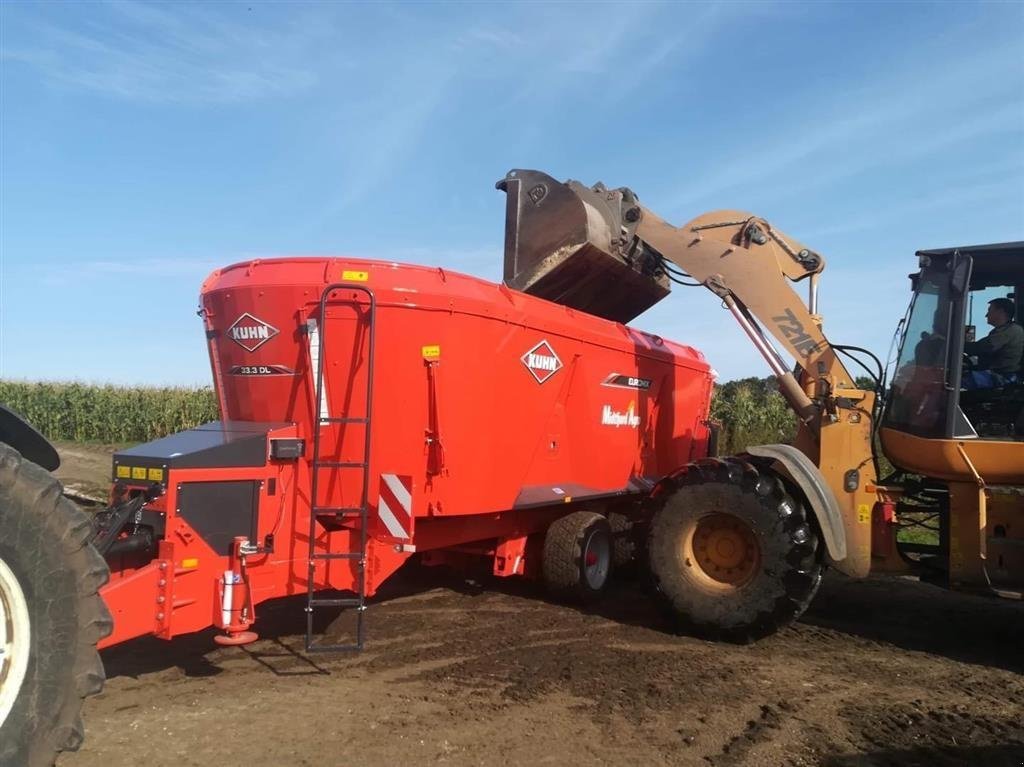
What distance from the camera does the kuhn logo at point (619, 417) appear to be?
7.40m

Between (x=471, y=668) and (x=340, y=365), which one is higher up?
(x=340, y=365)

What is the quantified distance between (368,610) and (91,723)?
275cm

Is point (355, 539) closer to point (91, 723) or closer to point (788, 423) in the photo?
point (91, 723)

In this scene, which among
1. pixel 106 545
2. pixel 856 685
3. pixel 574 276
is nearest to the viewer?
pixel 106 545

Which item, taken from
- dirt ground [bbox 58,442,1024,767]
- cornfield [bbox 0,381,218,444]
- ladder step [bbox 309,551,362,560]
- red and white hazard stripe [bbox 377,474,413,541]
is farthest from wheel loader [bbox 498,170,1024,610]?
cornfield [bbox 0,381,218,444]

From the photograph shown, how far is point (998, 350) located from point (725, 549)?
252 centimetres

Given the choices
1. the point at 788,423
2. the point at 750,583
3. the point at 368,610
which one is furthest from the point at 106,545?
the point at 788,423

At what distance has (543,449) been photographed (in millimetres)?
6617

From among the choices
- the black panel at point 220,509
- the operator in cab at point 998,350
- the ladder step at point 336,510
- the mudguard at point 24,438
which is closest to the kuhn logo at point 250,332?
the black panel at point 220,509

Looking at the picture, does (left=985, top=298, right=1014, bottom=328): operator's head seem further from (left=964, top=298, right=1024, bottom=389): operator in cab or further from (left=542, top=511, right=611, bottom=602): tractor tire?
(left=542, top=511, right=611, bottom=602): tractor tire

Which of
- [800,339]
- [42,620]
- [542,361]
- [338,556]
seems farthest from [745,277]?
[42,620]

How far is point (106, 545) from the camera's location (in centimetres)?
405

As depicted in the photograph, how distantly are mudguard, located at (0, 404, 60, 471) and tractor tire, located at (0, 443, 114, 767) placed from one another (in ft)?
2.50

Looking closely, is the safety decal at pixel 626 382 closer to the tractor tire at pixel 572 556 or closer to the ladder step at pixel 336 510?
the tractor tire at pixel 572 556
